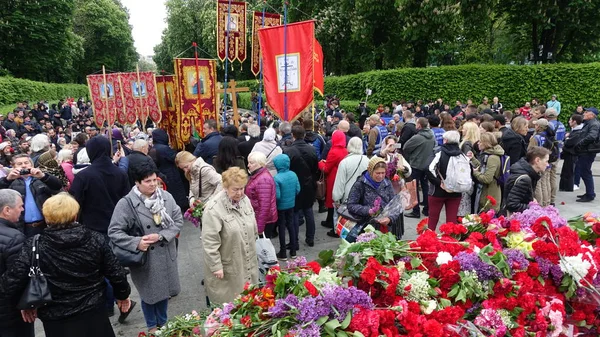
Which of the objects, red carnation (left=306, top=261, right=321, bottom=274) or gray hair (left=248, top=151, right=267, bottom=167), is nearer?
red carnation (left=306, top=261, right=321, bottom=274)

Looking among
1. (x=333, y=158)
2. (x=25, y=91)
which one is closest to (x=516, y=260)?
(x=333, y=158)

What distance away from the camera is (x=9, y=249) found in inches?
133

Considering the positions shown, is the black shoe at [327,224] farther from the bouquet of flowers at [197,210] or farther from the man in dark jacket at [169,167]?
the bouquet of flowers at [197,210]

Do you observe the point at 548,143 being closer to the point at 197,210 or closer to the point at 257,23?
the point at 197,210

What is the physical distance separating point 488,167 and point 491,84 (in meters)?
16.0

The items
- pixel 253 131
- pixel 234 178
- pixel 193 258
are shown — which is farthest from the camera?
pixel 253 131

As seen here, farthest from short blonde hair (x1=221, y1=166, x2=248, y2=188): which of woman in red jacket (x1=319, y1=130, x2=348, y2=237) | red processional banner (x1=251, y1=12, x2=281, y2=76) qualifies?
red processional banner (x1=251, y1=12, x2=281, y2=76)

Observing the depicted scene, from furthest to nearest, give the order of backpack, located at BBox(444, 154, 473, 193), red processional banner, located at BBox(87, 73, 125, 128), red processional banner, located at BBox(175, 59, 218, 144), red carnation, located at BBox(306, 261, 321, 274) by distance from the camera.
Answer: red processional banner, located at BBox(87, 73, 125, 128)
red processional banner, located at BBox(175, 59, 218, 144)
backpack, located at BBox(444, 154, 473, 193)
red carnation, located at BBox(306, 261, 321, 274)

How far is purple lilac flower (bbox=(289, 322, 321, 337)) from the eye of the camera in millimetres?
2180

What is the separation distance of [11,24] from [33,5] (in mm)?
2497

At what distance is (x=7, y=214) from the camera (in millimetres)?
3537

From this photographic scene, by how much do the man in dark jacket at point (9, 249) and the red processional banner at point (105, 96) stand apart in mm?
7907

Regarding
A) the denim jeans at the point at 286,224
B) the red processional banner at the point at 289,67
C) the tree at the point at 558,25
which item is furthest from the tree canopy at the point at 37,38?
the tree at the point at 558,25

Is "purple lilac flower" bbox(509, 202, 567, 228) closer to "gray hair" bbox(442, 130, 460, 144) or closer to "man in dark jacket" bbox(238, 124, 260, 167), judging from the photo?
"gray hair" bbox(442, 130, 460, 144)
